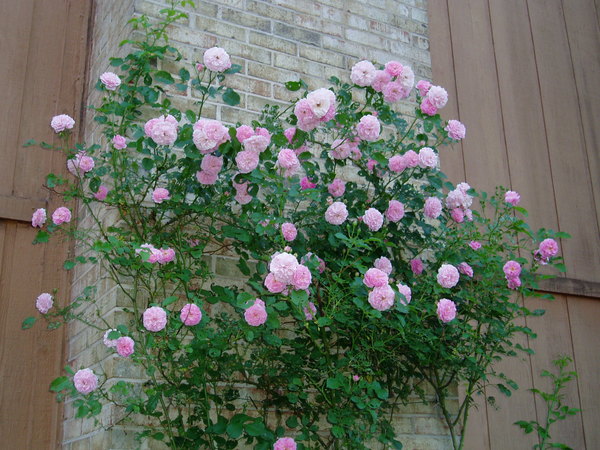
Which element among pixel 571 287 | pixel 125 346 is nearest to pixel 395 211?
pixel 125 346

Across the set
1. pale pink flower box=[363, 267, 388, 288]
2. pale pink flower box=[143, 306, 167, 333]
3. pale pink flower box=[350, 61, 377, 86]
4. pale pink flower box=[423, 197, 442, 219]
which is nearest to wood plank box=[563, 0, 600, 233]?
pale pink flower box=[423, 197, 442, 219]

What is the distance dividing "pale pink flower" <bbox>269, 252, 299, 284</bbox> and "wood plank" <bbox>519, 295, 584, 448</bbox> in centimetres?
177

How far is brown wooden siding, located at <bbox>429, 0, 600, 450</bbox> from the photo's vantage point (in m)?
3.34

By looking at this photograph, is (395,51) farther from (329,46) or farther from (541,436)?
(541,436)

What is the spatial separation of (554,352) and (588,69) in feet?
5.76

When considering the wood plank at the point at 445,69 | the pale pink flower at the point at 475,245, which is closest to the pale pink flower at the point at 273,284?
the pale pink flower at the point at 475,245

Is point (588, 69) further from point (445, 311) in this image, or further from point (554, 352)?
point (445, 311)

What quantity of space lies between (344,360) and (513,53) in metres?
2.37

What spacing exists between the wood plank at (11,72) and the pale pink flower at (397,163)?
145cm

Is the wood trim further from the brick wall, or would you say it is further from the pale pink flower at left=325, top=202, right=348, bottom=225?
the pale pink flower at left=325, top=202, right=348, bottom=225

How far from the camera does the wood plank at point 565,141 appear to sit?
12.1 ft

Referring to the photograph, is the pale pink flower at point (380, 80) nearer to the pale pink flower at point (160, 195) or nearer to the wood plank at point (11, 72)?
the pale pink flower at point (160, 195)

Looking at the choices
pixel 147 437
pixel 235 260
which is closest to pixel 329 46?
pixel 235 260

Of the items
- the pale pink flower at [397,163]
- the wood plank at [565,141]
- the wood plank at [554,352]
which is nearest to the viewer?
the pale pink flower at [397,163]
